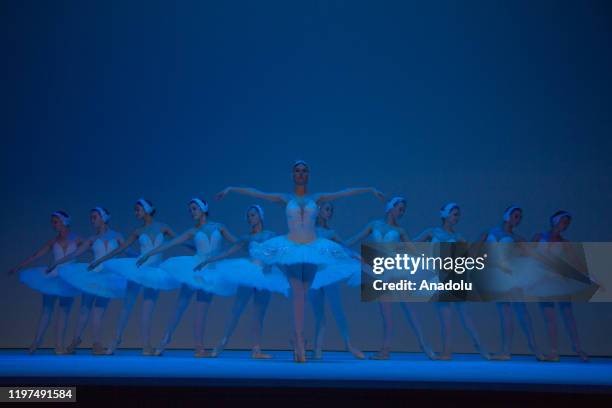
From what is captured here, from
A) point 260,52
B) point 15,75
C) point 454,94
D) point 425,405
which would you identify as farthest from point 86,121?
point 425,405

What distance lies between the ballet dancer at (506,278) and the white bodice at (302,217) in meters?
1.95

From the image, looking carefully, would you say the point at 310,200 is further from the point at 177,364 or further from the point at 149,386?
the point at 149,386

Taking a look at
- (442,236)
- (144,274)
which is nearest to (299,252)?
(442,236)

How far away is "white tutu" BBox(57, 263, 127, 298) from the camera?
6.90 metres

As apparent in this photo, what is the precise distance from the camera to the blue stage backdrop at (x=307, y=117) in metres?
7.68

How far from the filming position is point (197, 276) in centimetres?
672

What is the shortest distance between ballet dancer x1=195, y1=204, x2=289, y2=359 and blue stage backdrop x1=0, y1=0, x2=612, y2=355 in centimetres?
124

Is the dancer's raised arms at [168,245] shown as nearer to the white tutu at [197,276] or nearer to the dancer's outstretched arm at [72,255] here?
the white tutu at [197,276]

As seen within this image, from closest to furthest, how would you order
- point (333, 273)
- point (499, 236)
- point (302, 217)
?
point (302, 217) → point (333, 273) → point (499, 236)

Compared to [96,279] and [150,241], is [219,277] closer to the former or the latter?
[150,241]

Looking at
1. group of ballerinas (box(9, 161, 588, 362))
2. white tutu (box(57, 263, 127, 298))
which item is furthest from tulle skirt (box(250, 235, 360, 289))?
white tutu (box(57, 263, 127, 298))

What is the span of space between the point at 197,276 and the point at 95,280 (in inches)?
41.1

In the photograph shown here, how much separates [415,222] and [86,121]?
3.81 meters

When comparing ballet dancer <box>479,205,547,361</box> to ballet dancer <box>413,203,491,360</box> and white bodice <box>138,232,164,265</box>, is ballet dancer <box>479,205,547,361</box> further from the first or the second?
white bodice <box>138,232,164,265</box>
